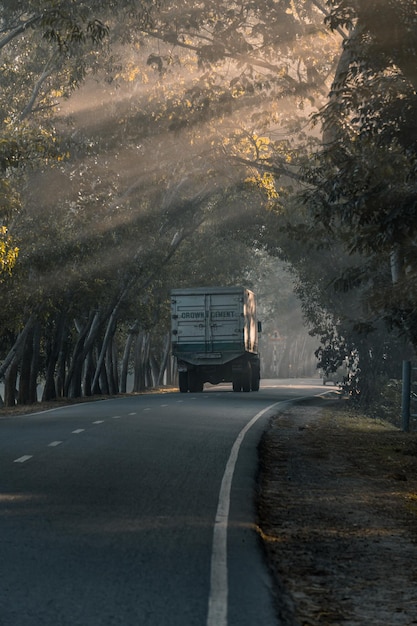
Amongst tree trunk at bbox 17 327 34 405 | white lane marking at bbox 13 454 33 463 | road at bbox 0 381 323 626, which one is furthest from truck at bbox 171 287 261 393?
white lane marking at bbox 13 454 33 463

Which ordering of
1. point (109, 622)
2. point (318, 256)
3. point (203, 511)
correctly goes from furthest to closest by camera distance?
point (318, 256)
point (203, 511)
point (109, 622)

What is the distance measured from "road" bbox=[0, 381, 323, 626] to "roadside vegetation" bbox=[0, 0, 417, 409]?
4.08m

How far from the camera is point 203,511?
456 inches

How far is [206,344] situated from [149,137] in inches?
461

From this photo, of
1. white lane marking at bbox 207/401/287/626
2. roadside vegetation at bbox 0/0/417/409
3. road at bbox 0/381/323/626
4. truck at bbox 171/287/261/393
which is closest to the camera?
white lane marking at bbox 207/401/287/626

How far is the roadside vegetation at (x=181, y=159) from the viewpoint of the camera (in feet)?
54.6

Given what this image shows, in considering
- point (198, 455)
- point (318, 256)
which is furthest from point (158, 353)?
point (198, 455)

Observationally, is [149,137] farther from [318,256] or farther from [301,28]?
[318,256]

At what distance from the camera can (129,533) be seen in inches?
400

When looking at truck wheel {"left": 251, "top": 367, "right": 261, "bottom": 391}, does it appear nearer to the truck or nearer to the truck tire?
the truck tire

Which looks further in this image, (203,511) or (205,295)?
(205,295)

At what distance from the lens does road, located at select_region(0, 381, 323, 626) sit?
7.38 m

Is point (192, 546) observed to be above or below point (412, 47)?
below

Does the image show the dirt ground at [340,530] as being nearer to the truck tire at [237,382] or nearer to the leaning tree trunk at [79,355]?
the truck tire at [237,382]
